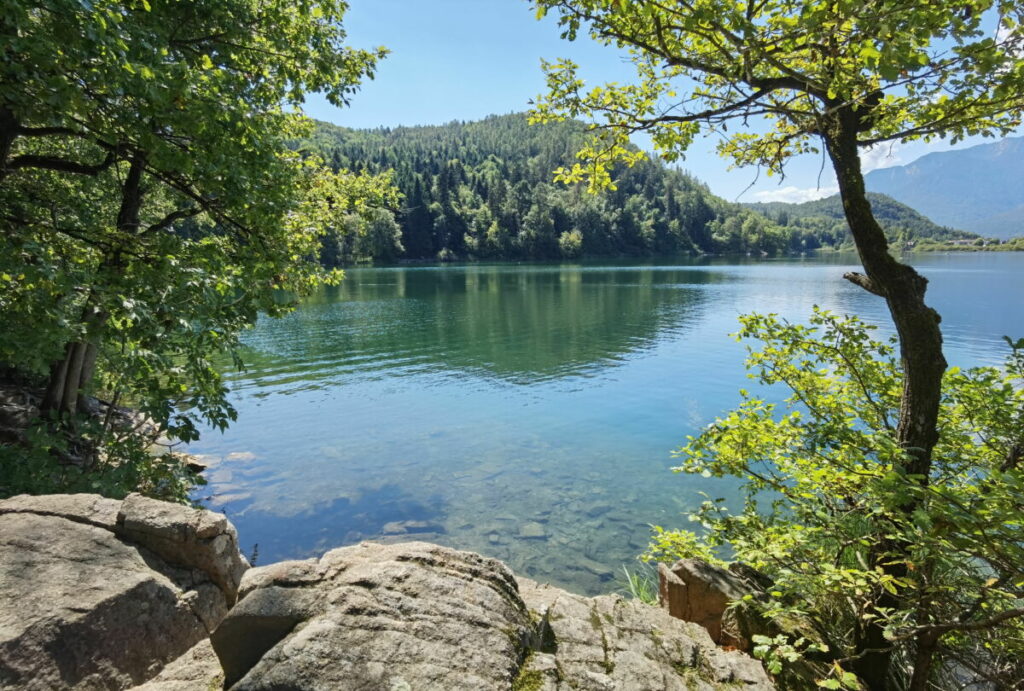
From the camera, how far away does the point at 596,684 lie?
12.0 feet

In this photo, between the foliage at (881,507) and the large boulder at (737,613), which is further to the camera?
the large boulder at (737,613)

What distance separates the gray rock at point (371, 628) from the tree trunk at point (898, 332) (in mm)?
3560

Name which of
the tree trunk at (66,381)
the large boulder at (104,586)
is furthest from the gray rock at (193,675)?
the tree trunk at (66,381)

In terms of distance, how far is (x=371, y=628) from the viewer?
323cm

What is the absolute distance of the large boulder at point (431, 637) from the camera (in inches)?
117

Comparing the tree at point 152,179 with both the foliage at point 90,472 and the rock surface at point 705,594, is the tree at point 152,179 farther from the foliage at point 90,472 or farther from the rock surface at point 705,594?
the rock surface at point 705,594

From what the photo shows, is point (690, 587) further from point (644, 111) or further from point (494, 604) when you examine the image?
point (644, 111)

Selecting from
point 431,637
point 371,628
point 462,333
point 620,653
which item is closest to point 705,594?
point 620,653

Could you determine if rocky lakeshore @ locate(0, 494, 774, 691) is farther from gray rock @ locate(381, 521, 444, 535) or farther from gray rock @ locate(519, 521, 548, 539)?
gray rock @ locate(381, 521, 444, 535)

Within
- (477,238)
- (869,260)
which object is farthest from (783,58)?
(477,238)

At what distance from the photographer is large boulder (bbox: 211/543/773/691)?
9.77 ft

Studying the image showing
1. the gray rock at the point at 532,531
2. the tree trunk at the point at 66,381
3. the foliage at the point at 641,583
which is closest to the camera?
the foliage at the point at 641,583

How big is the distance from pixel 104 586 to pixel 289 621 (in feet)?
7.66

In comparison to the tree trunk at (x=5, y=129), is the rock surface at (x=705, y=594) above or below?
below
